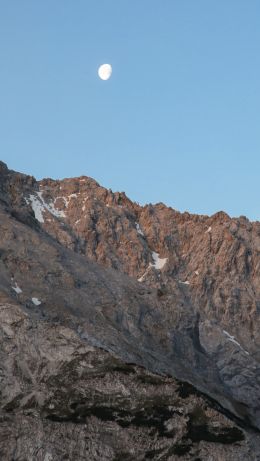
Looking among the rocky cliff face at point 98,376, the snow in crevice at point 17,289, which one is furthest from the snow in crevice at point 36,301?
the snow in crevice at point 17,289

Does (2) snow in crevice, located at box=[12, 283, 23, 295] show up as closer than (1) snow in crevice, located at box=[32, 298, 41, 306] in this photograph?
No

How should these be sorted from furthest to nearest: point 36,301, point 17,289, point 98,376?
point 17,289 → point 36,301 → point 98,376

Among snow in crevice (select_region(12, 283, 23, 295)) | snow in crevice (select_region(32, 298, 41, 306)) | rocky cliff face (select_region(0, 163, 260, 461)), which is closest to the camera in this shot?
rocky cliff face (select_region(0, 163, 260, 461))

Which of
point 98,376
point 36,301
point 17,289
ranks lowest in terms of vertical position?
point 98,376

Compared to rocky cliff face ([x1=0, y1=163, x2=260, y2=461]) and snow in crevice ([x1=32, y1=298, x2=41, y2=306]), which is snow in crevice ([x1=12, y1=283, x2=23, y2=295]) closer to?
rocky cliff face ([x1=0, y1=163, x2=260, y2=461])

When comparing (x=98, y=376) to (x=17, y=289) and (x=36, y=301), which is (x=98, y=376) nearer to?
(x=36, y=301)

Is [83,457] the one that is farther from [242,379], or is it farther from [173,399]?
[242,379]

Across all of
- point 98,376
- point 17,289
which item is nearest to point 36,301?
point 17,289

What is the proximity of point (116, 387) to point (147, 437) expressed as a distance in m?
11.6

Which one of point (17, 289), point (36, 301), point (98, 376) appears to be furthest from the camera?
point (17, 289)

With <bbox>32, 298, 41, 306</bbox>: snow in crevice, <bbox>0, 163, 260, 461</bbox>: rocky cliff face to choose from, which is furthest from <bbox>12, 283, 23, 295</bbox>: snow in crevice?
<bbox>32, 298, 41, 306</bbox>: snow in crevice

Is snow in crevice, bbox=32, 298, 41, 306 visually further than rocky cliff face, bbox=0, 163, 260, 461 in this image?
Yes

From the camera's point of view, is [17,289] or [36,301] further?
[17,289]

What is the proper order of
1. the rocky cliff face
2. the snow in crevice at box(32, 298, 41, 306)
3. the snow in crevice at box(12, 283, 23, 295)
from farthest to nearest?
the snow in crevice at box(12, 283, 23, 295), the snow in crevice at box(32, 298, 41, 306), the rocky cliff face
